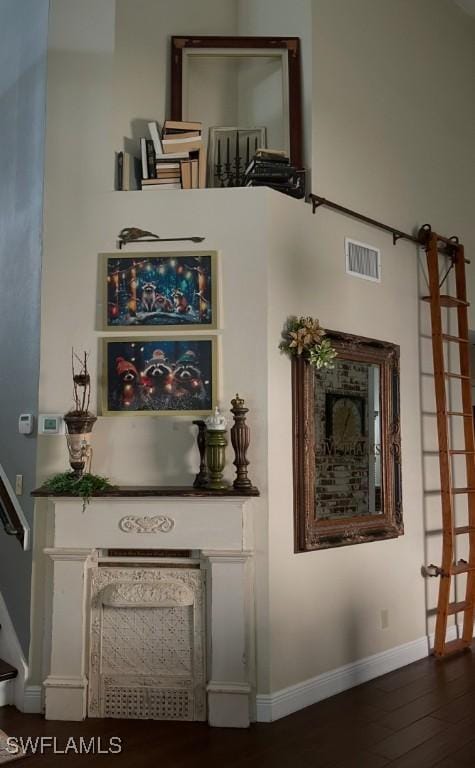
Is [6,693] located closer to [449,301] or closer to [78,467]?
[78,467]

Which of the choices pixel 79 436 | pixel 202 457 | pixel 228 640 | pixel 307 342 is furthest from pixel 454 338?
pixel 79 436

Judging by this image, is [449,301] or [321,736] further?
[449,301]

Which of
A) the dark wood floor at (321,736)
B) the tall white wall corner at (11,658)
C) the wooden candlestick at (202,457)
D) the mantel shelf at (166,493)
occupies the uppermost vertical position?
the wooden candlestick at (202,457)

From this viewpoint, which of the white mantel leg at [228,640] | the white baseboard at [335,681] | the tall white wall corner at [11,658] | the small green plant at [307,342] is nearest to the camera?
the white mantel leg at [228,640]

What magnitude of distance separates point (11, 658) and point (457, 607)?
9.24ft

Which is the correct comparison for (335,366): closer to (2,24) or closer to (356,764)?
(356,764)

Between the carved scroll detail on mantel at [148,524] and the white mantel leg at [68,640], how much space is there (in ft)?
0.83

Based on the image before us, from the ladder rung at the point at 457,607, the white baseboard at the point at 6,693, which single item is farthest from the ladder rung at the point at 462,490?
the white baseboard at the point at 6,693

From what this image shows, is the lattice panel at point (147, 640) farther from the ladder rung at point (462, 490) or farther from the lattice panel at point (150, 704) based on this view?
the ladder rung at point (462, 490)

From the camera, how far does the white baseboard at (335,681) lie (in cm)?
329

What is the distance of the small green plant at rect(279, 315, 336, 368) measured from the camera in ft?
11.6

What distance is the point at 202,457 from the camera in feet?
11.2

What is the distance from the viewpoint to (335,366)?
3873 mm

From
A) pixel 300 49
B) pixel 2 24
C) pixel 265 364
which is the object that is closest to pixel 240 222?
pixel 265 364
